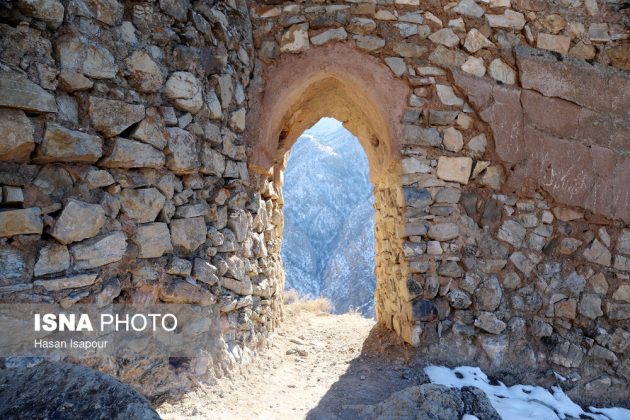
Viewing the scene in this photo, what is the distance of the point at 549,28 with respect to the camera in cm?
369

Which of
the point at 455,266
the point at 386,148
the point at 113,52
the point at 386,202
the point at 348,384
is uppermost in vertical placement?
the point at 113,52

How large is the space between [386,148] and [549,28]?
1.82 metres

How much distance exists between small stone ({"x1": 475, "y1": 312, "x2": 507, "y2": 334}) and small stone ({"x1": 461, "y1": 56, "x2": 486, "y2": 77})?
208cm

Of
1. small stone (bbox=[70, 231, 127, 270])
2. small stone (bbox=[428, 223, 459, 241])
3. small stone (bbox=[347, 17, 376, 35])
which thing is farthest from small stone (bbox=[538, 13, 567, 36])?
small stone (bbox=[70, 231, 127, 270])

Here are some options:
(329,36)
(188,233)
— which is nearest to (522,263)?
(329,36)

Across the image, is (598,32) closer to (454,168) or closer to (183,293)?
(454,168)

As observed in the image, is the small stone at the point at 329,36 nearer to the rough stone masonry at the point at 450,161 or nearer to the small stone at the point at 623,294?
the rough stone masonry at the point at 450,161

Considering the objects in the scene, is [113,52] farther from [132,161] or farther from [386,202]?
[386,202]

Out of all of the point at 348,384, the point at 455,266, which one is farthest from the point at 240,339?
the point at 455,266

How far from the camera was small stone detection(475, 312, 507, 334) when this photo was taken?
336cm

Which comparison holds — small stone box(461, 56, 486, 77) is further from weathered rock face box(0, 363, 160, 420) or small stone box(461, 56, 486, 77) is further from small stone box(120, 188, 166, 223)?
weathered rock face box(0, 363, 160, 420)

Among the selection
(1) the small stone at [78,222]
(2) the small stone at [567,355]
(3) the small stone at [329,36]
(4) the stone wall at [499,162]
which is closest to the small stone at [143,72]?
(1) the small stone at [78,222]

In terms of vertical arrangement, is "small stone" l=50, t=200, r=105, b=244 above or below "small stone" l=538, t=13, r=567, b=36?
below

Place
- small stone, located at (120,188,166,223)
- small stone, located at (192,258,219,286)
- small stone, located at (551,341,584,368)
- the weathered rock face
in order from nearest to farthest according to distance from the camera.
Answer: the weathered rock face, small stone, located at (120,188,166,223), small stone, located at (192,258,219,286), small stone, located at (551,341,584,368)
